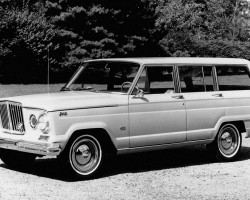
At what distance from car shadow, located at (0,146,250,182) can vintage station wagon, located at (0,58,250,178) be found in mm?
287

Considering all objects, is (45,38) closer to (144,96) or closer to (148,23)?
(148,23)

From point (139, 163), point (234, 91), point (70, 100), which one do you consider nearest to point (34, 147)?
point (70, 100)

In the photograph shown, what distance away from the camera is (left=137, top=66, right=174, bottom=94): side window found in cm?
882

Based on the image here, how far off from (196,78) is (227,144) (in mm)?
1402

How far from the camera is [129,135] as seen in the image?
27.9 ft

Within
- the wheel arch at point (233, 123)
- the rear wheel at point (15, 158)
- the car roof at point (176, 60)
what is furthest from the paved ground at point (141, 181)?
the car roof at point (176, 60)

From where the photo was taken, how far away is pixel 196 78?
962 cm

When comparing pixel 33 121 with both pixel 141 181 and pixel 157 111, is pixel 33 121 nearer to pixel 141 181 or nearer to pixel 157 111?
pixel 141 181

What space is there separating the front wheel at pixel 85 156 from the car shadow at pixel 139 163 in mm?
159

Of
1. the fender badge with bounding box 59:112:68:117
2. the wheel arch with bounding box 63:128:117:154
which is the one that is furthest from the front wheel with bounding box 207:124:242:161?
the fender badge with bounding box 59:112:68:117

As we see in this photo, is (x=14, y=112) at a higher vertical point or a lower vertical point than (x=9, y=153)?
higher

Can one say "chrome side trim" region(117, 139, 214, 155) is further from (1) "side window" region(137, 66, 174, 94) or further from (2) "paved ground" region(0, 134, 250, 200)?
(1) "side window" region(137, 66, 174, 94)

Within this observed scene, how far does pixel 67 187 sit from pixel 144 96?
2073 mm

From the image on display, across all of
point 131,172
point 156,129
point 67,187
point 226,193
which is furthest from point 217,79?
point 67,187
